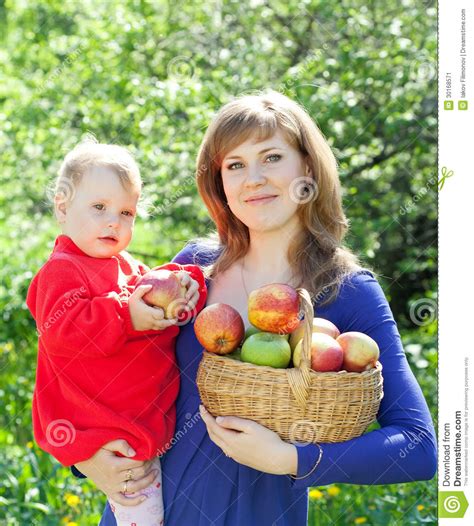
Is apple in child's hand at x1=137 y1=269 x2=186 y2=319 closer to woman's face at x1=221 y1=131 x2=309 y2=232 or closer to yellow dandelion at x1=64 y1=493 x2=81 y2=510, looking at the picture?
woman's face at x1=221 y1=131 x2=309 y2=232

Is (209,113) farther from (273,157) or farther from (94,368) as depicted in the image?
(94,368)

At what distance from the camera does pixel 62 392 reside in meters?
2.37

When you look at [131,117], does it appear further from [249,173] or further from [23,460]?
[249,173]

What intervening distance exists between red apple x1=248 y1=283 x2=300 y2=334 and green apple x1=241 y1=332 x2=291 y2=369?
0.04 m

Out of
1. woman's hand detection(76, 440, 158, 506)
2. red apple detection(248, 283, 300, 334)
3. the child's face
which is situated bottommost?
woman's hand detection(76, 440, 158, 506)

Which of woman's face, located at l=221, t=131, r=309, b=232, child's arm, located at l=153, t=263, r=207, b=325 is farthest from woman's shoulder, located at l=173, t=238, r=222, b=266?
woman's face, located at l=221, t=131, r=309, b=232

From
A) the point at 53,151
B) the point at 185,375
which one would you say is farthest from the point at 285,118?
the point at 53,151

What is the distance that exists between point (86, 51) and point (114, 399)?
409 cm

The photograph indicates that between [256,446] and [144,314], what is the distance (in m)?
0.48

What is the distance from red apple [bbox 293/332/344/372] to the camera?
1.97 metres

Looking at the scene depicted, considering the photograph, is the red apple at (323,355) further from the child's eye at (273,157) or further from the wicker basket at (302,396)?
the child's eye at (273,157)

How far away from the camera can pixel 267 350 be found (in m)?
1.98

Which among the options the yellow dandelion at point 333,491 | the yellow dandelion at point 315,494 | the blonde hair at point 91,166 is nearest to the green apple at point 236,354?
the blonde hair at point 91,166

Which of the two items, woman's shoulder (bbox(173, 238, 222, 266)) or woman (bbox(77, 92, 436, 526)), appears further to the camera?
woman's shoulder (bbox(173, 238, 222, 266))
